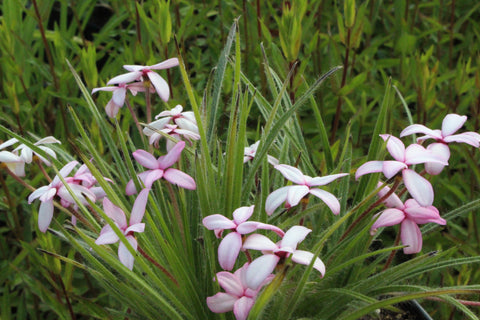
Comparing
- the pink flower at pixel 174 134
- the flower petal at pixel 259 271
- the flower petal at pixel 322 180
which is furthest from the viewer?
the pink flower at pixel 174 134

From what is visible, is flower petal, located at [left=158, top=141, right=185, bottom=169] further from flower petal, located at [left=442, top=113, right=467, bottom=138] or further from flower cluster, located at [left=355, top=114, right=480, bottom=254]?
flower petal, located at [left=442, top=113, right=467, bottom=138]

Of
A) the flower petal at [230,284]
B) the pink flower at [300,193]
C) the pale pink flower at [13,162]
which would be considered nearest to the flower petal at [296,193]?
the pink flower at [300,193]

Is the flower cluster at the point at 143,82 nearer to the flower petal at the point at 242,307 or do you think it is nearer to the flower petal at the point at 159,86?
the flower petal at the point at 159,86

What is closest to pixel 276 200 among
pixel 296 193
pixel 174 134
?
pixel 296 193

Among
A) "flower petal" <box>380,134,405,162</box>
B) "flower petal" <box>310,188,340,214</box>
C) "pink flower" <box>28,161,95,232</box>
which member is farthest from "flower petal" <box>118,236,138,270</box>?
"flower petal" <box>380,134,405,162</box>

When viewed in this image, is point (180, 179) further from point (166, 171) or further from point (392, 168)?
point (392, 168)
